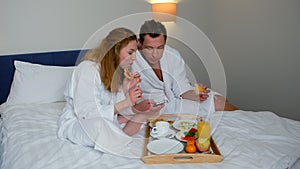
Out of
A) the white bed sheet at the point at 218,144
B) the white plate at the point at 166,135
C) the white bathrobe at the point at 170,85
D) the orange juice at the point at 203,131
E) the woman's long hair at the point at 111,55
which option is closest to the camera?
the white bed sheet at the point at 218,144

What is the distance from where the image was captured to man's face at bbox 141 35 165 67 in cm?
210

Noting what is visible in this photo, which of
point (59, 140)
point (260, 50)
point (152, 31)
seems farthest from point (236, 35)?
point (59, 140)

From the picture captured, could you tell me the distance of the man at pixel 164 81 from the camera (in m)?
2.10

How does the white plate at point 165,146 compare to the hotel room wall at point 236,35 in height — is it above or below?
below

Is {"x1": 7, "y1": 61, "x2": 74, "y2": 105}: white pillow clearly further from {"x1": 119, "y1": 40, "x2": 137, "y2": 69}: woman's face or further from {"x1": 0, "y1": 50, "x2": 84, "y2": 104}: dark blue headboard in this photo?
{"x1": 119, "y1": 40, "x2": 137, "y2": 69}: woman's face

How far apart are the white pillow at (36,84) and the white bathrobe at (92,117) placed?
69 cm

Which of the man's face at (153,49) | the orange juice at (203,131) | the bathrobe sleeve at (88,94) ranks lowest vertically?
the orange juice at (203,131)

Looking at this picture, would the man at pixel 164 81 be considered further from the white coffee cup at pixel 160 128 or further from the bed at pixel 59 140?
the white coffee cup at pixel 160 128

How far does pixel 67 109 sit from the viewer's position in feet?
6.27

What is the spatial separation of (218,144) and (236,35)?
6.47 feet

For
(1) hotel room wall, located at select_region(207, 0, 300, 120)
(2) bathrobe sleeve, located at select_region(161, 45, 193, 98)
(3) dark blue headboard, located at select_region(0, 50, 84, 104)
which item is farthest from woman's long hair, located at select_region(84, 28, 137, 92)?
(1) hotel room wall, located at select_region(207, 0, 300, 120)

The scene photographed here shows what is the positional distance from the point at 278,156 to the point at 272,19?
5.61 ft

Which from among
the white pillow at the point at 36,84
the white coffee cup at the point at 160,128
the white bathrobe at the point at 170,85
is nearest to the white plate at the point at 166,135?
the white coffee cup at the point at 160,128

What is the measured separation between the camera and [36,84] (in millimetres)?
2561
